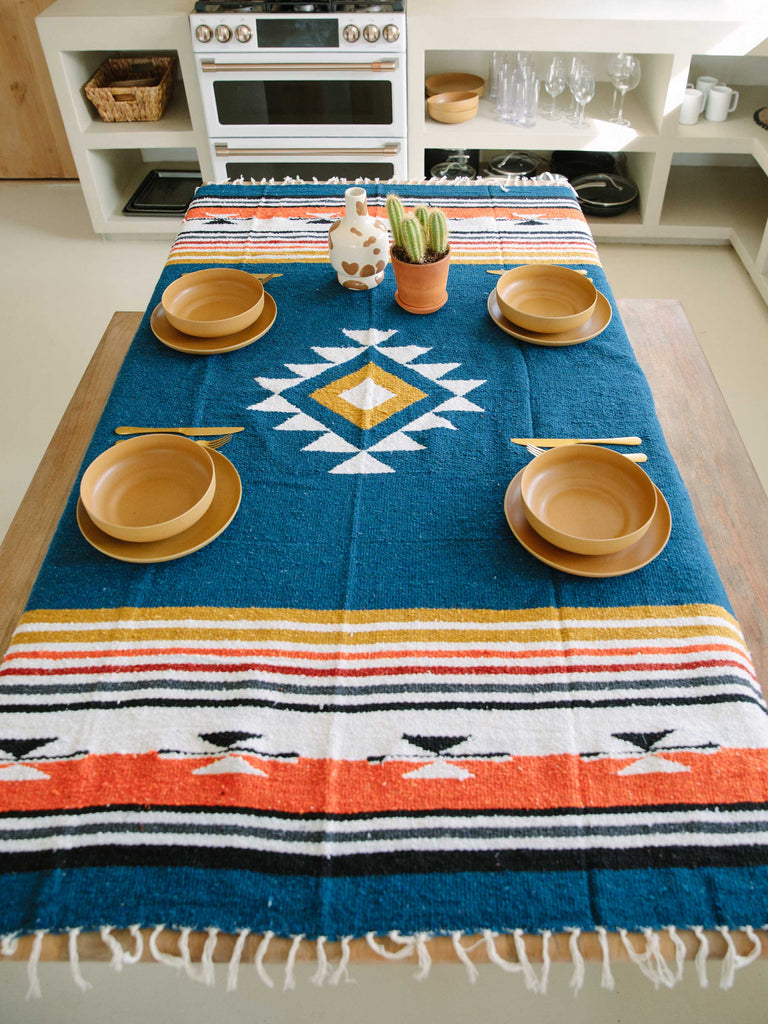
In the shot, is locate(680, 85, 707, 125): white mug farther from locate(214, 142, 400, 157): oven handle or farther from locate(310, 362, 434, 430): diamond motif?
locate(310, 362, 434, 430): diamond motif

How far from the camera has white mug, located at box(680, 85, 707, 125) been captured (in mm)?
2875

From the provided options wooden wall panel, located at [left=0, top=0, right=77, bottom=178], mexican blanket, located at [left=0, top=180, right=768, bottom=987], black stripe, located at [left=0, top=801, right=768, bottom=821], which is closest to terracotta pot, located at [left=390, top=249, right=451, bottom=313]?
mexican blanket, located at [left=0, top=180, right=768, bottom=987]

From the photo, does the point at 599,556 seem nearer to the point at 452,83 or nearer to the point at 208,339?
the point at 208,339

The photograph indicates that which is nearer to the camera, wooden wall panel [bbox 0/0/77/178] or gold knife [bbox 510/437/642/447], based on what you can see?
gold knife [bbox 510/437/642/447]

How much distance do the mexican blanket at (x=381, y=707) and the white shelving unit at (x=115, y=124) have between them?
1977 mm

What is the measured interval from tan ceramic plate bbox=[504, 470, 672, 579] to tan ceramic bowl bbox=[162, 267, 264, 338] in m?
0.67

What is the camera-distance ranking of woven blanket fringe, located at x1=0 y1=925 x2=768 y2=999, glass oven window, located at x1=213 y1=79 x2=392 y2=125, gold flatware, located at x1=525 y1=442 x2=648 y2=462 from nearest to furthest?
woven blanket fringe, located at x1=0 y1=925 x2=768 y2=999 → gold flatware, located at x1=525 y1=442 x2=648 y2=462 → glass oven window, located at x1=213 y1=79 x2=392 y2=125

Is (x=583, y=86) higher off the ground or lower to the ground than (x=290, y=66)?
lower

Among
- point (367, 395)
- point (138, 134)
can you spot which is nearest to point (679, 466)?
point (367, 395)

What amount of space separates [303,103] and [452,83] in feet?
2.17

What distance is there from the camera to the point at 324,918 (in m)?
0.80

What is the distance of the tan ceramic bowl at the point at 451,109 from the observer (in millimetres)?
2887

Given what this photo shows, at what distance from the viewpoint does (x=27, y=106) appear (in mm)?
3420

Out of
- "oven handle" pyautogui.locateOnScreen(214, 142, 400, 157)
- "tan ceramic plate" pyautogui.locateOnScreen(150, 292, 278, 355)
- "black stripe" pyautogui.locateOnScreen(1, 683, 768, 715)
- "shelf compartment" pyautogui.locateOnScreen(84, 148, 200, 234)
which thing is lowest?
"shelf compartment" pyautogui.locateOnScreen(84, 148, 200, 234)
